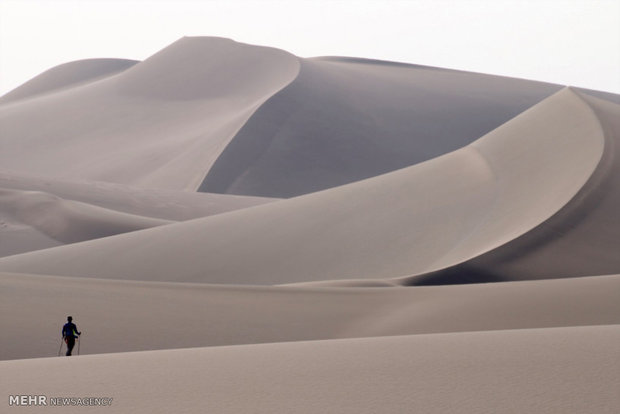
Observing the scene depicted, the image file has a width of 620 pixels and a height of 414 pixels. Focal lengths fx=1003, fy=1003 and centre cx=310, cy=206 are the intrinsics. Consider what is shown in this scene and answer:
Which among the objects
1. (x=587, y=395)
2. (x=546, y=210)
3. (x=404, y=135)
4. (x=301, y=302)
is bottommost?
(x=587, y=395)

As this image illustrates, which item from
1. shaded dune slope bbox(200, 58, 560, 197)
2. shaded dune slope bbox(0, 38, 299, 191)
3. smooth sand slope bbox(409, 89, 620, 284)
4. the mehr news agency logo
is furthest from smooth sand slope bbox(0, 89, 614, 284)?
shaded dune slope bbox(0, 38, 299, 191)

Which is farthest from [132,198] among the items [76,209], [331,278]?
[331,278]

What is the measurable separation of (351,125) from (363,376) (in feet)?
179

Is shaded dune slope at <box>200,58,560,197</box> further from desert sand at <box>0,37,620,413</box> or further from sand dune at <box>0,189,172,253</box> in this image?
sand dune at <box>0,189,172,253</box>

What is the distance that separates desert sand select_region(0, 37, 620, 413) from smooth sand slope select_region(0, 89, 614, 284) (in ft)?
0.19

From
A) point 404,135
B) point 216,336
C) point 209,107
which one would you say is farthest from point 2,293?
point 209,107

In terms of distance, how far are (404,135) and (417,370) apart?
184 feet

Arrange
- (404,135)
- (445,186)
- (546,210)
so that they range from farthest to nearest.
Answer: (404,135)
(445,186)
(546,210)

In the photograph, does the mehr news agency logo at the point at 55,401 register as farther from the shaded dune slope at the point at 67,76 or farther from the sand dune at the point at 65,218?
the shaded dune slope at the point at 67,76

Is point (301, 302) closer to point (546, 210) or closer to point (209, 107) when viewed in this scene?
point (546, 210)

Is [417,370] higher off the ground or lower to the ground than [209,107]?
lower

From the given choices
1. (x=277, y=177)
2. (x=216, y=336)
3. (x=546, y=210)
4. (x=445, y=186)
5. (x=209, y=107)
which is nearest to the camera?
(x=216, y=336)

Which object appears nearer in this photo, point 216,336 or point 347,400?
point 347,400

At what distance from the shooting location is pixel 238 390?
6.16m
